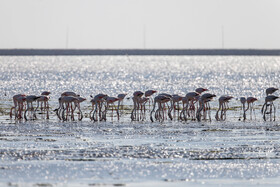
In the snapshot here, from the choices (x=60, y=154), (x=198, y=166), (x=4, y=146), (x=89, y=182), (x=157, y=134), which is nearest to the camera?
(x=89, y=182)

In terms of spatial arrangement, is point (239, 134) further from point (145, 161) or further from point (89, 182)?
point (89, 182)

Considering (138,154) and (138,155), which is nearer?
(138,155)

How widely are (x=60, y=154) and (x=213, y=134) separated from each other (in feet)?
22.6

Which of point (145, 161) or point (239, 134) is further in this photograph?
point (239, 134)

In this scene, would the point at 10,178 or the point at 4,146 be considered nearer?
the point at 10,178

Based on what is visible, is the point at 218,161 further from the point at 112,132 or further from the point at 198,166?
the point at 112,132

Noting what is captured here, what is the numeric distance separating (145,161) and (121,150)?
193 centimetres

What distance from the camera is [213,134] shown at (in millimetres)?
25266

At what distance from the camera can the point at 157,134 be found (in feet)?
82.5

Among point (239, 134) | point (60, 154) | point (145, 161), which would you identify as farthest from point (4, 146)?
point (239, 134)

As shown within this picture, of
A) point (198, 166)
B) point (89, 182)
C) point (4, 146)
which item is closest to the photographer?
point (89, 182)

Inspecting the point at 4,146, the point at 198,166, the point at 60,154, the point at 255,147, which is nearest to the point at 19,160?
the point at 60,154

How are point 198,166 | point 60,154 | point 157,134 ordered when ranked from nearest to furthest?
1. point 198,166
2. point 60,154
3. point 157,134

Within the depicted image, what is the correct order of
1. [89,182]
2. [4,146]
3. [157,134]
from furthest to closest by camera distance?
[157,134] < [4,146] < [89,182]
